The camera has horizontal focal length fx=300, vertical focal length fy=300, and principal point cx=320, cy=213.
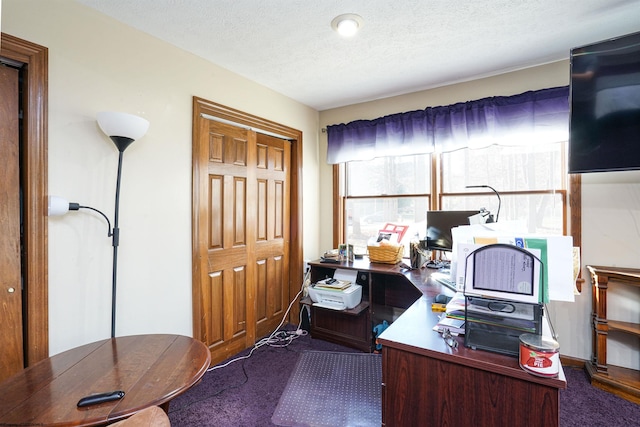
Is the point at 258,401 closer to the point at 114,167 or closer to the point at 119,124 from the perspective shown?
the point at 114,167

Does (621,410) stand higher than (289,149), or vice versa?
(289,149)

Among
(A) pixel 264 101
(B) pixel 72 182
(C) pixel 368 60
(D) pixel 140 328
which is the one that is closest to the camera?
(B) pixel 72 182

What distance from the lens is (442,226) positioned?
2.62m

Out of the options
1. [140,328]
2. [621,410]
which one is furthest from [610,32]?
[140,328]

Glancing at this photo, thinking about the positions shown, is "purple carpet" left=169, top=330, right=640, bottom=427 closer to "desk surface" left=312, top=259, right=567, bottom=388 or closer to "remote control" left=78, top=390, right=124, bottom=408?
"remote control" left=78, top=390, right=124, bottom=408

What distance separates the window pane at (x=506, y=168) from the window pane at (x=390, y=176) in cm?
22

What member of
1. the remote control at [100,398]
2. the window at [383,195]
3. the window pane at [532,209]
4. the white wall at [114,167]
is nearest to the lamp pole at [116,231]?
the white wall at [114,167]

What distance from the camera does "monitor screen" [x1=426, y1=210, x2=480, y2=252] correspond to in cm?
253

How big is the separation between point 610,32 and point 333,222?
272 centimetres

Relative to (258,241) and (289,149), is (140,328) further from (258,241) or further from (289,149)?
(289,149)

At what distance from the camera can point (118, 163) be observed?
5.97ft

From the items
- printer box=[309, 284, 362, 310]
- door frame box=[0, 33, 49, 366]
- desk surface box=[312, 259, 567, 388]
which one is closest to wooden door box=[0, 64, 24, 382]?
door frame box=[0, 33, 49, 366]

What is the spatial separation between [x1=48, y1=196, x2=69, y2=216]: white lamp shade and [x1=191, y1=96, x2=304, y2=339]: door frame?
82 centimetres

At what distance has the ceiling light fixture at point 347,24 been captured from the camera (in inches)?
72.4
